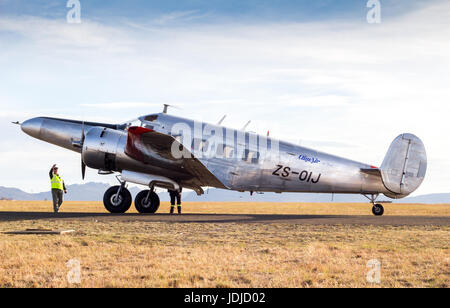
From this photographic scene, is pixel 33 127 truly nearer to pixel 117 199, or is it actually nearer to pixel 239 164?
pixel 117 199

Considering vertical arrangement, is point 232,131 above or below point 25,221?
above

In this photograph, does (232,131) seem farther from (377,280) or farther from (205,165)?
(377,280)

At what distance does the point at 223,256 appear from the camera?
9836mm

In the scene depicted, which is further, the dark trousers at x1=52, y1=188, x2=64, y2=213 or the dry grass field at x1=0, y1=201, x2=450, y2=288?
the dark trousers at x1=52, y1=188, x2=64, y2=213

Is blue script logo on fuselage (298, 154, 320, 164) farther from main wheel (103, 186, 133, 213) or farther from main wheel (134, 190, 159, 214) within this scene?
main wheel (103, 186, 133, 213)

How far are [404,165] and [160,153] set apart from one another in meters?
Result: 10.2

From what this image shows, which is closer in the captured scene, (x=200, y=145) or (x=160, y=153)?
(x=160, y=153)

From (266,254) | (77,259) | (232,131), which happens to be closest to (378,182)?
(232,131)

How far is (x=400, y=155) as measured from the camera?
2028cm

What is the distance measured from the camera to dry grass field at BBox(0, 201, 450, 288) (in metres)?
7.97

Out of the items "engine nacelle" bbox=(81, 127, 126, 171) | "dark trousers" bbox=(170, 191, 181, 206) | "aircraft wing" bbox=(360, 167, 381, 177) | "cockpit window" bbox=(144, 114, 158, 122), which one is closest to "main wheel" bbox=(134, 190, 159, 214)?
"dark trousers" bbox=(170, 191, 181, 206)

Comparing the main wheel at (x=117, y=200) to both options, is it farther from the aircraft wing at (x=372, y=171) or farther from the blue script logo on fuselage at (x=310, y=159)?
the aircraft wing at (x=372, y=171)

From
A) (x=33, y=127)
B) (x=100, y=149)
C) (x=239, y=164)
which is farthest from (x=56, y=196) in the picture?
(x=239, y=164)
